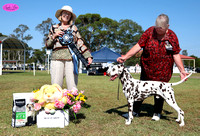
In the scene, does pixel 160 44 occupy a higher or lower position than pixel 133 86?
higher

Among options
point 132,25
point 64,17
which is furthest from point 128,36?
point 64,17

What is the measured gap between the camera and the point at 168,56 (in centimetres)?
357

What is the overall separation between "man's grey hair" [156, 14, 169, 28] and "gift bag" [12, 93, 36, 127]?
103 inches

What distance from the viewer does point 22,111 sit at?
10.4 feet

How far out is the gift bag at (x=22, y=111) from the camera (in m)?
3.17

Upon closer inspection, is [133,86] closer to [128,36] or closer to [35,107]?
[35,107]

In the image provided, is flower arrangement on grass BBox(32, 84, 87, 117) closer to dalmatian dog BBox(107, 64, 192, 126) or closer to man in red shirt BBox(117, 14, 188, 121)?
dalmatian dog BBox(107, 64, 192, 126)

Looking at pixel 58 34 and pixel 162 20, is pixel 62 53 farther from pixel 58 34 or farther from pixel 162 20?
pixel 162 20

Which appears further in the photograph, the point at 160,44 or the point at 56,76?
the point at 56,76

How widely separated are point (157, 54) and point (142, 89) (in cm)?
73

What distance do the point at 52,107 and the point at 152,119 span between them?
6.57 ft

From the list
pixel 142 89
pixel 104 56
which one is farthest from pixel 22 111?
pixel 104 56

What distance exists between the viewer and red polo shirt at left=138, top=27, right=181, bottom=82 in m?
3.52

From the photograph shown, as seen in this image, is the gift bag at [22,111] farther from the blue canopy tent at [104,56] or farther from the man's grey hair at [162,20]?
the blue canopy tent at [104,56]
